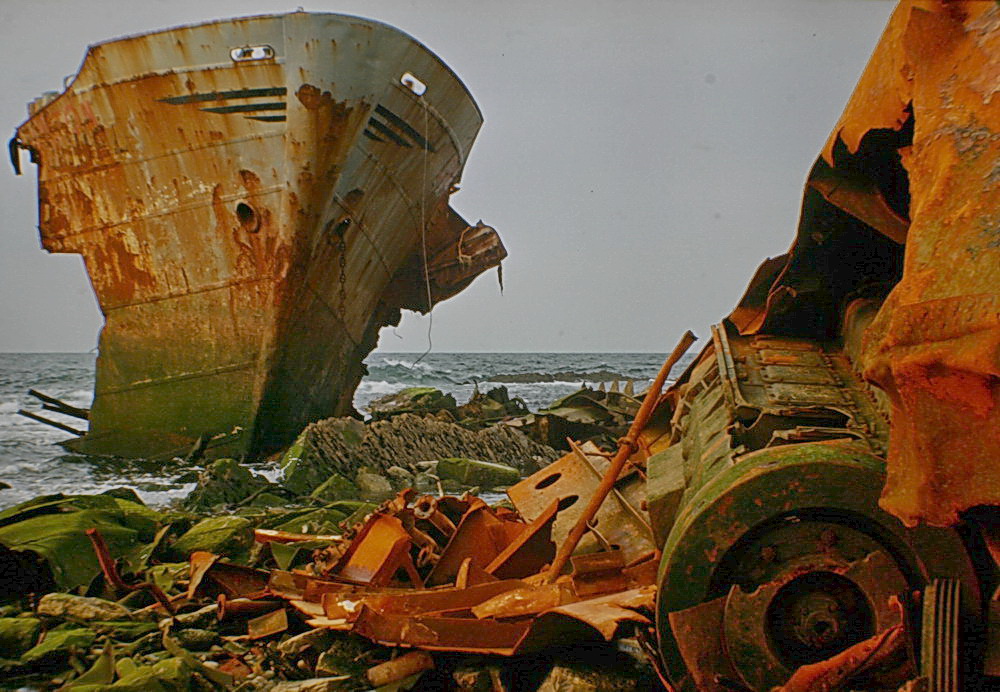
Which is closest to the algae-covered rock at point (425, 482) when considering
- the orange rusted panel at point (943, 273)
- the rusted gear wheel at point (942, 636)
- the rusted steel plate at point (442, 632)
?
the rusted steel plate at point (442, 632)

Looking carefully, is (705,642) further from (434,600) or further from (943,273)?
(434,600)

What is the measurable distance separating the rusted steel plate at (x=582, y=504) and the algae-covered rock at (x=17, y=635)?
215 centimetres

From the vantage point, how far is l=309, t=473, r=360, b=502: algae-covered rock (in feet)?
22.6

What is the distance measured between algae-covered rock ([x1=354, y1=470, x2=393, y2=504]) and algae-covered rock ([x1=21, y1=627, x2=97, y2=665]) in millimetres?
4159

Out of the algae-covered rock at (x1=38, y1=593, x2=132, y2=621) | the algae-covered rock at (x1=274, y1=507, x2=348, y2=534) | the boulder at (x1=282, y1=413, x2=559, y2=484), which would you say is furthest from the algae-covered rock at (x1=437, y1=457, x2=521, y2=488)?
the algae-covered rock at (x1=38, y1=593, x2=132, y2=621)

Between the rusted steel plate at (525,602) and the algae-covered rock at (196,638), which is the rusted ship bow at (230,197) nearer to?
the algae-covered rock at (196,638)

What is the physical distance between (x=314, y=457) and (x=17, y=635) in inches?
189

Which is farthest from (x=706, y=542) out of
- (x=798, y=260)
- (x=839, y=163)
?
(x=798, y=260)

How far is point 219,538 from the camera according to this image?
4207mm

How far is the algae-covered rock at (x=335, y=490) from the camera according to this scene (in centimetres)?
690

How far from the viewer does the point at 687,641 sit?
1.92 metres

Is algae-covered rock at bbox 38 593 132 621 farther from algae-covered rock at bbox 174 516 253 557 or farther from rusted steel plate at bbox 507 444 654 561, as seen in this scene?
rusted steel plate at bbox 507 444 654 561

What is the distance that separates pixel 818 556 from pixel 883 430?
1.71ft

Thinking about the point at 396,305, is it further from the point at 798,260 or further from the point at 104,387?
the point at 798,260
